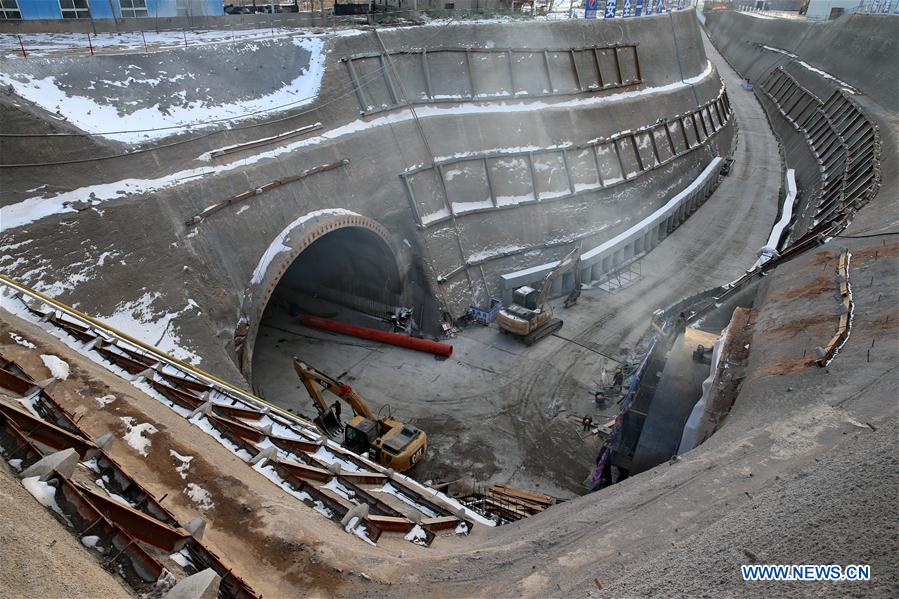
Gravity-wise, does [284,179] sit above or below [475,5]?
below

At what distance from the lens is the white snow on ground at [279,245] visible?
63.1ft

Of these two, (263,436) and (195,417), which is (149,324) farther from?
(263,436)

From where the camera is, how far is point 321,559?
26.5 feet

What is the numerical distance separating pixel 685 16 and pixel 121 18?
38174 millimetres

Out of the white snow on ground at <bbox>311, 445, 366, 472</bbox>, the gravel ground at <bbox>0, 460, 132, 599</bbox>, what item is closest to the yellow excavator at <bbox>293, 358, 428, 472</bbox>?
the white snow on ground at <bbox>311, 445, 366, 472</bbox>

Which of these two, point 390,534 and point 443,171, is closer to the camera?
point 390,534

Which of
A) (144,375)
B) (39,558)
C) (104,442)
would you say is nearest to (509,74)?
(144,375)

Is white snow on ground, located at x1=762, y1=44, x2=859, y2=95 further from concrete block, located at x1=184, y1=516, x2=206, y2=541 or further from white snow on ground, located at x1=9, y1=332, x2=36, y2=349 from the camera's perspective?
white snow on ground, located at x1=9, y1=332, x2=36, y2=349

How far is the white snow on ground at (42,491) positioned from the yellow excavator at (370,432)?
35.4 ft

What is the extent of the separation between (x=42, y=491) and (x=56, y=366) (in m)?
4.77

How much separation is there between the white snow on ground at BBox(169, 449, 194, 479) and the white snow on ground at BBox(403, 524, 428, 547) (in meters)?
3.59

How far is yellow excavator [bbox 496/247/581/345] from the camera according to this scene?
23734mm

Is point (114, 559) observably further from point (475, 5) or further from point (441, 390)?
point (475, 5)

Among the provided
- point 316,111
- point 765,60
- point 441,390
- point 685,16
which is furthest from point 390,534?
point 765,60
